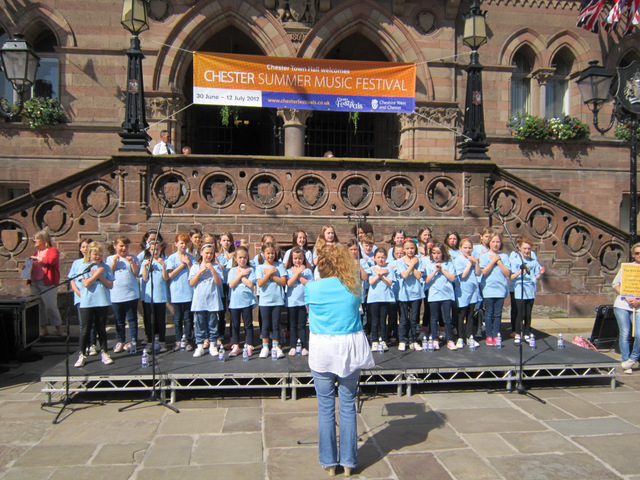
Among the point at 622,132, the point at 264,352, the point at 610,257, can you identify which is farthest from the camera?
the point at 622,132

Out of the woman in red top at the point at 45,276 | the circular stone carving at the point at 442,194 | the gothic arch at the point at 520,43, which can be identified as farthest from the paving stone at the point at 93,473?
the gothic arch at the point at 520,43

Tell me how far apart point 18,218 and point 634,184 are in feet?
36.4

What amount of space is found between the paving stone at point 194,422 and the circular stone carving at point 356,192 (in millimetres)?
5063

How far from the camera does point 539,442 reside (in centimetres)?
471

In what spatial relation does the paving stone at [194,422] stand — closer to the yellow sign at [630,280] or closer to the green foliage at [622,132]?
the yellow sign at [630,280]

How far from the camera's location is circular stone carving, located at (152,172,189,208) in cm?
933

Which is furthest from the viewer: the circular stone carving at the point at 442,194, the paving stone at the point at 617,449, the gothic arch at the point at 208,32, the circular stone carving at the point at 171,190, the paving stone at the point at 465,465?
the gothic arch at the point at 208,32

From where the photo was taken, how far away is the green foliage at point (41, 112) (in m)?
12.5

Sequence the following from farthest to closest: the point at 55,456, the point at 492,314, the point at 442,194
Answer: the point at 442,194
the point at 492,314
the point at 55,456

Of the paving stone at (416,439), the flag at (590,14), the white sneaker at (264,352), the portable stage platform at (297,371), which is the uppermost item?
the flag at (590,14)

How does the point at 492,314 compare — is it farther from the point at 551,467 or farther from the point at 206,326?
the point at 206,326

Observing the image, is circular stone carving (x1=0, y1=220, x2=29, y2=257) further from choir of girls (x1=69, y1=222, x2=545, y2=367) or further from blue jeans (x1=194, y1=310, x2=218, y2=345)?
blue jeans (x1=194, y1=310, x2=218, y2=345)

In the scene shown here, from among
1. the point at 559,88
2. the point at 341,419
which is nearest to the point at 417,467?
the point at 341,419

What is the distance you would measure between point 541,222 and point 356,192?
149 inches
